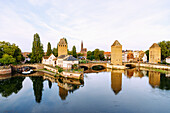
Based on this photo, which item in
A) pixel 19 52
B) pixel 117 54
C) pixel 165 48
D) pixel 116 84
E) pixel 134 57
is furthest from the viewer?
pixel 134 57

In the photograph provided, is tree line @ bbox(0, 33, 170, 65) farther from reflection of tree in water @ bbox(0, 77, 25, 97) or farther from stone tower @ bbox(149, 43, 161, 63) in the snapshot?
reflection of tree in water @ bbox(0, 77, 25, 97)

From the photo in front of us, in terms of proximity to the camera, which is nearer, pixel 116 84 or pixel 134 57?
pixel 116 84

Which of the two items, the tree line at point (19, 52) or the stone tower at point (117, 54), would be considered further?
the stone tower at point (117, 54)

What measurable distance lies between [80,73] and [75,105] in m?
16.0

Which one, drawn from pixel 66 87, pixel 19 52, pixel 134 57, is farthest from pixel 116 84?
pixel 134 57

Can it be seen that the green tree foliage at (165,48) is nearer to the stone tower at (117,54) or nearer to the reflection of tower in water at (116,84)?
the stone tower at (117,54)

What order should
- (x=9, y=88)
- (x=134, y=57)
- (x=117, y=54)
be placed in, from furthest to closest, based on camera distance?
(x=134, y=57), (x=117, y=54), (x=9, y=88)

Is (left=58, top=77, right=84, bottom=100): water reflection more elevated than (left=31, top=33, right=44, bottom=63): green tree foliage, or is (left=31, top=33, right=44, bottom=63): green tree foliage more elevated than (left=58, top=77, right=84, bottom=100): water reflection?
(left=31, top=33, right=44, bottom=63): green tree foliage

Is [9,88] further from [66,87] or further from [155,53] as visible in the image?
[155,53]

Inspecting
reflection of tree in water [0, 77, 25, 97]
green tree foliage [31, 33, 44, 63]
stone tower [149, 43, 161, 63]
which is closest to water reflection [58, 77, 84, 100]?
reflection of tree in water [0, 77, 25, 97]

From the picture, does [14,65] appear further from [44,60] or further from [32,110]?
[32,110]

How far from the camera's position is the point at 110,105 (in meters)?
17.1

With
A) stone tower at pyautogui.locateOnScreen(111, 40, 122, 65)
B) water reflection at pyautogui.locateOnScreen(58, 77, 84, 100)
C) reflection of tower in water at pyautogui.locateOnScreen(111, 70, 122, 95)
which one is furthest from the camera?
stone tower at pyautogui.locateOnScreen(111, 40, 122, 65)

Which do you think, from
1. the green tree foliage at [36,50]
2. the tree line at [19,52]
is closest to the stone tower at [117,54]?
the tree line at [19,52]
